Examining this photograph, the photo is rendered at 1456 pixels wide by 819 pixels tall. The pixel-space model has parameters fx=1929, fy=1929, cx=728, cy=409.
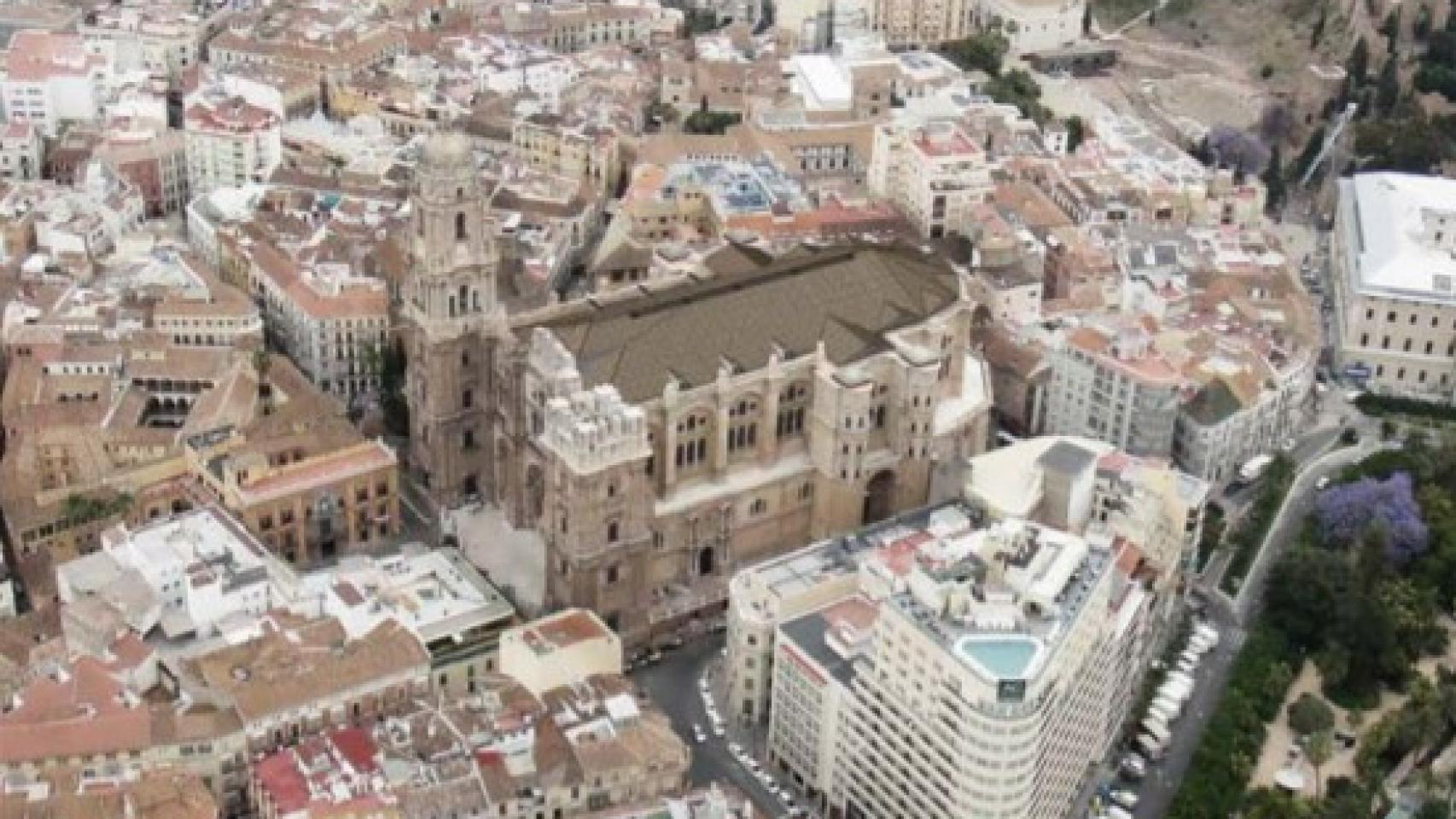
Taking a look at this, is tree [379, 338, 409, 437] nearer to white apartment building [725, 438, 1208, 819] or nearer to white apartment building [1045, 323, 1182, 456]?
white apartment building [725, 438, 1208, 819]

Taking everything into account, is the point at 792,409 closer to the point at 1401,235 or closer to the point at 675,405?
the point at 675,405

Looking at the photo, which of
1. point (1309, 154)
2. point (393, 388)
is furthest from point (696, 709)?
point (1309, 154)

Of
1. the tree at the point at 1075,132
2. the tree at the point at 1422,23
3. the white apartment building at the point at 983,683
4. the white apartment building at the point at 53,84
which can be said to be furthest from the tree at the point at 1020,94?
the white apartment building at the point at 983,683

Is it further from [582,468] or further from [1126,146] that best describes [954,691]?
[1126,146]

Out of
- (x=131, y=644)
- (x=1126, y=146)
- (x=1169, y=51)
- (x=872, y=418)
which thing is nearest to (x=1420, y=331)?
(x=1126, y=146)

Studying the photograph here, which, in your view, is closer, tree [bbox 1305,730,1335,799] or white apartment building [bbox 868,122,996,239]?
tree [bbox 1305,730,1335,799]

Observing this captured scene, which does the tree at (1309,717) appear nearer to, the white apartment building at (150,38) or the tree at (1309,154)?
the tree at (1309,154)

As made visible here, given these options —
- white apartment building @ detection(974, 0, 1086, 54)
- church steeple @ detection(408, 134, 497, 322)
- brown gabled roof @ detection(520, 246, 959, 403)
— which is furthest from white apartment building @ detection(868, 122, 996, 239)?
white apartment building @ detection(974, 0, 1086, 54)
